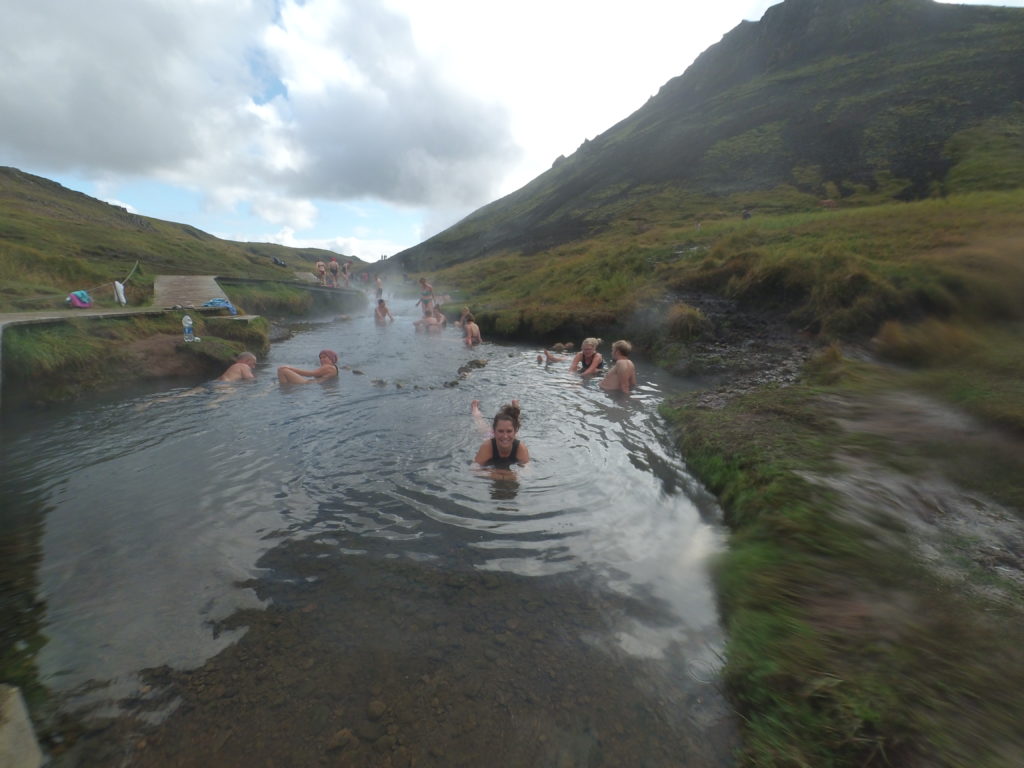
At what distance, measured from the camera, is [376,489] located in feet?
17.5

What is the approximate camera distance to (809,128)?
48781 mm

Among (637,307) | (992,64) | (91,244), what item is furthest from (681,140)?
(91,244)

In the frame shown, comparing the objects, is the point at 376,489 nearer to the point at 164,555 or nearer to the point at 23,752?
the point at 164,555

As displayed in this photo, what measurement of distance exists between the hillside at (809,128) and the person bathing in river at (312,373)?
29148mm

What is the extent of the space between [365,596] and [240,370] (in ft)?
28.5

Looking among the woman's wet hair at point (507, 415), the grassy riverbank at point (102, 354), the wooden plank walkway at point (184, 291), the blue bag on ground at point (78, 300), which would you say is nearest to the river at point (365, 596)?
the woman's wet hair at point (507, 415)

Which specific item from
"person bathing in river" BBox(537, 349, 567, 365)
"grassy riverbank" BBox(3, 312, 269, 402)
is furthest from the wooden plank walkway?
"person bathing in river" BBox(537, 349, 567, 365)

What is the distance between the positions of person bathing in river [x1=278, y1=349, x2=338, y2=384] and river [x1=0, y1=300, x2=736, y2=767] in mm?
3084

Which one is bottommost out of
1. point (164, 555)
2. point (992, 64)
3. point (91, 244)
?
point (164, 555)

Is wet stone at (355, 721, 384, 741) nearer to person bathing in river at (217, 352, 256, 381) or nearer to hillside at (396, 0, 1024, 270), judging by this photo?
person bathing in river at (217, 352, 256, 381)

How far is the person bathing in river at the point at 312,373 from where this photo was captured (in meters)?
10.2

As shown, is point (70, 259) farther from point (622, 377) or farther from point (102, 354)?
point (622, 377)

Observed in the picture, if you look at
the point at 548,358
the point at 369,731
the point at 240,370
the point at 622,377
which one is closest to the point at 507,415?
the point at 369,731

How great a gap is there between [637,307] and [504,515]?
11.6 meters
